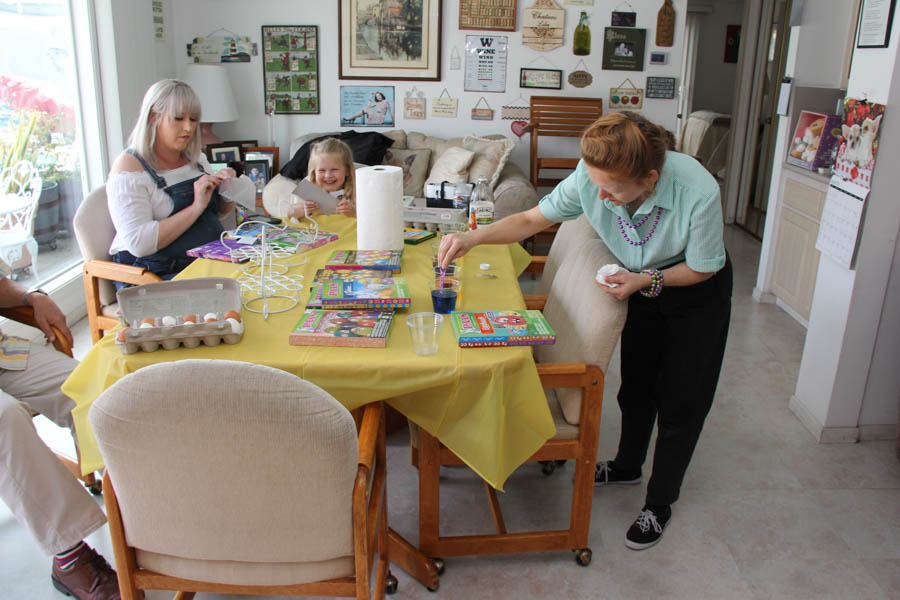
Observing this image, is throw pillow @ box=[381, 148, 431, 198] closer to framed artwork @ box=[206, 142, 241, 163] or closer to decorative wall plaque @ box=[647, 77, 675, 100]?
framed artwork @ box=[206, 142, 241, 163]

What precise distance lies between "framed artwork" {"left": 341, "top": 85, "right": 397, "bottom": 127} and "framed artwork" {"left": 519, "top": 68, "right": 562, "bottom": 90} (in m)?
1.00

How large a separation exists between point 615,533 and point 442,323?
982 mm

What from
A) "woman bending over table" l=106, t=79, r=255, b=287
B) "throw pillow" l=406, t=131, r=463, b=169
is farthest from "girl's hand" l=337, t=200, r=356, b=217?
"throw pillow" l=406, t=131, r=463, b=169

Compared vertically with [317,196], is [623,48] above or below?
above

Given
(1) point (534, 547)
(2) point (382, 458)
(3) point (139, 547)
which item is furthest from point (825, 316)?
(3) point (139, 547)

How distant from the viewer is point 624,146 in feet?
5.63

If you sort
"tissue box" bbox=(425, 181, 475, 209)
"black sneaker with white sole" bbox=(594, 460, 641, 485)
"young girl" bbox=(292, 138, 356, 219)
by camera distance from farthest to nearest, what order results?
"young girl" bbox=(292, 138, 356, 219) → "tissue box" bbox=(425, 181, 475, 209) → "black sneaker with white sole" bbox=(594, 460, 641, 485)

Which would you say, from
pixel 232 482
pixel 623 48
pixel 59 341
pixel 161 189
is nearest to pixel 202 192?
pixel 161 189

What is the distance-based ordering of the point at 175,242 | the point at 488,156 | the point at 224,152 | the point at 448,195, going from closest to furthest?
the point at 175,242, the point at 448,195, the point at 488,156, the point at 224,152

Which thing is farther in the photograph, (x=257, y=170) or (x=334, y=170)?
(x=257, y=170)

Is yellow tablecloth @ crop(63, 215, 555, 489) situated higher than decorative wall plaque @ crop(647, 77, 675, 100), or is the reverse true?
decorative wall plaque @ crop(647, 77, 675, 100)

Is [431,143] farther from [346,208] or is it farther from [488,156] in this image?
[346,208]

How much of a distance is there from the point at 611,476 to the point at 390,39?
3.94 meters

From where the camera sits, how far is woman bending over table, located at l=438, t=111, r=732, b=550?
5.86 ft
